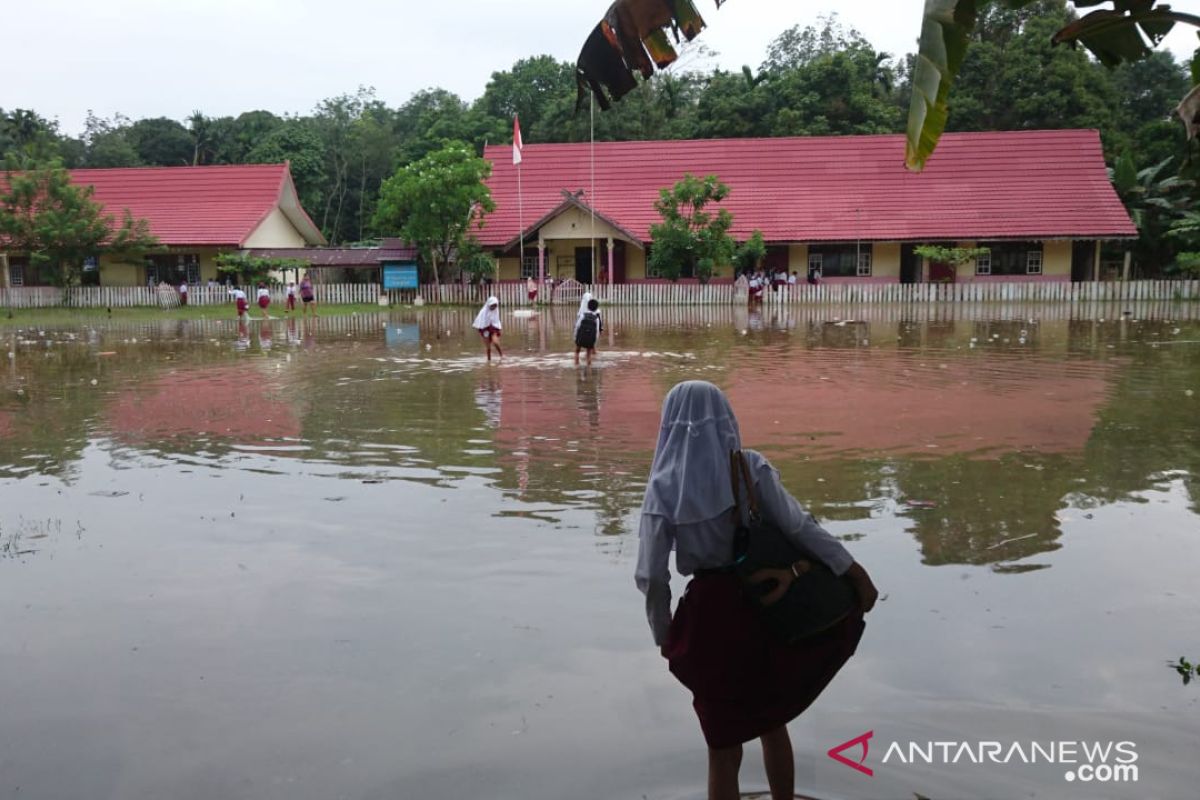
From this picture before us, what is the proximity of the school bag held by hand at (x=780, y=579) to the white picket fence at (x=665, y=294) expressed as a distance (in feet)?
109

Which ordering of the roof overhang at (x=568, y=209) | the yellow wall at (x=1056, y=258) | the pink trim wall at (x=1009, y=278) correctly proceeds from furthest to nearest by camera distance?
the yellow wall at (x=1056, y=258), the pink trim wall at (x=1009, y=278), the roof overhang at (x=568, y=209)

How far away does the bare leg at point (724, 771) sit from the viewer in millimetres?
3354

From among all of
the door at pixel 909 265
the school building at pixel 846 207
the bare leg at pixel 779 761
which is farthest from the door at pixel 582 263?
the bare leg at pixel 779 761

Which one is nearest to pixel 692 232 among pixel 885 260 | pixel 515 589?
pixel 885 260

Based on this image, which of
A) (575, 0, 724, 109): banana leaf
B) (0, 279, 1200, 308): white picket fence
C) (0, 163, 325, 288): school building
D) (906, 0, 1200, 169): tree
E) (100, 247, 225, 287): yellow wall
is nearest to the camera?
(906, 0, 1200, 169): tree

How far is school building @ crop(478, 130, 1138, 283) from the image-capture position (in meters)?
39.0

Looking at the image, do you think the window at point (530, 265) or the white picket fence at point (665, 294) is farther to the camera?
the window at point (530, 265)

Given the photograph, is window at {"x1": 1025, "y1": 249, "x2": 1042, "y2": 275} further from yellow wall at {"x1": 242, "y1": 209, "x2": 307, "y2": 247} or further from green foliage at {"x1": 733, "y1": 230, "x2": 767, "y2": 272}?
yellow wall at {"x1": 242, "y1": 209, "x2": 307, "y2": 247}

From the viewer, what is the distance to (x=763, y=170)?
42.9 m

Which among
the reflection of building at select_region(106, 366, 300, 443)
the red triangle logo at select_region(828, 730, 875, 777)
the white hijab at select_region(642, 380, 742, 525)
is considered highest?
the white hijab at select_region(642, 380, 742, 525)

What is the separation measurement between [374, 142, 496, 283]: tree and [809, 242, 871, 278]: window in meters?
12.7

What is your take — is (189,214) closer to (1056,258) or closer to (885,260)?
(885,260)

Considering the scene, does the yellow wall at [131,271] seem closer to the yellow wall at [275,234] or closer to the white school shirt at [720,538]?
the yellow wall at [275,234]

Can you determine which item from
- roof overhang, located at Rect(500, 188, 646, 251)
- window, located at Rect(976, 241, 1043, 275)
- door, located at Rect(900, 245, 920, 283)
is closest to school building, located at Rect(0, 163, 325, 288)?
roof overhang, located at Rect(500, 188, 646, 251)
